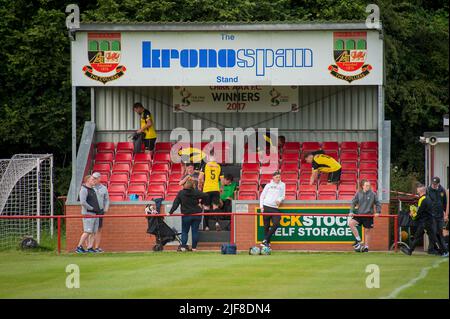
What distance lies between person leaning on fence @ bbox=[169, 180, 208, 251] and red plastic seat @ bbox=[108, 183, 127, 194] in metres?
3.04

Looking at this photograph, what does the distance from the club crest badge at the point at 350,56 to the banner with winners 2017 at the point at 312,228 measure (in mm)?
3181

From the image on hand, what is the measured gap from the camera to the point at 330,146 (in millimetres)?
31203

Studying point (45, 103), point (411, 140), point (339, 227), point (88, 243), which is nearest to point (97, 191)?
point (88, 243)

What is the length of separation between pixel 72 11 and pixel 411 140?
51.3 feet

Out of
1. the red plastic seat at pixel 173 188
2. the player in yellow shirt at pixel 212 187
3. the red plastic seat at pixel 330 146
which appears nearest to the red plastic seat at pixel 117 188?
the red plastic seat at pixel 173 188

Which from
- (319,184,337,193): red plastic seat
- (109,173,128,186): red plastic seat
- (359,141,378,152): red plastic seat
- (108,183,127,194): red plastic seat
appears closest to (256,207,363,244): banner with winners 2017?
(319,184,337,193): red plastic seat

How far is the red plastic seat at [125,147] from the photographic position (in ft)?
103

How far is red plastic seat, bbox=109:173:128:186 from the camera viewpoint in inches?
1185

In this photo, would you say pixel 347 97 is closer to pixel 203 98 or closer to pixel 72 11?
pixel 203 98

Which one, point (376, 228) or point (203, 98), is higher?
point (203, 98)

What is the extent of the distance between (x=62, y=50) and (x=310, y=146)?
33.3 feet

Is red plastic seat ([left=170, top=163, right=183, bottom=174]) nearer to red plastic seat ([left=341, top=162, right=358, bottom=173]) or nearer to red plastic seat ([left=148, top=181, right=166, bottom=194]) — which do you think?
red plastic seat ([left=148, top=181, right=166, bottom=194])
